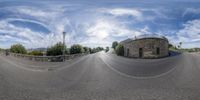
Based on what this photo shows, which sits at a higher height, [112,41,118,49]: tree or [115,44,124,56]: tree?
[112,41,118,49]: tree

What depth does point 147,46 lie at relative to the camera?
6.64m

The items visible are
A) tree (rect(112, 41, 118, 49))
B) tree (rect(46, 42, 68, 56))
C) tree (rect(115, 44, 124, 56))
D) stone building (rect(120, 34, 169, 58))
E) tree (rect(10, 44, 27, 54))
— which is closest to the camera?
stone building (rect(120, 34, 169, 58))

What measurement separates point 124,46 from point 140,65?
361 inches

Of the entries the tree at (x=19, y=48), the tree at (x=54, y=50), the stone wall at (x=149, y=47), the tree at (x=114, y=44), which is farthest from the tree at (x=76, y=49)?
the tree at (x=19, y=48)

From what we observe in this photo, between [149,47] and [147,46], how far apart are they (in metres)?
0.21

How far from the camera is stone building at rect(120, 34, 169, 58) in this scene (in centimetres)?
637

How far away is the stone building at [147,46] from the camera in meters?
6.37

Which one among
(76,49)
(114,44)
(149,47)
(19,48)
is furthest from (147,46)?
(19,48)

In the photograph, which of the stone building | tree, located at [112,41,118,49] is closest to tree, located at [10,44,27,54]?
tree, located at [112,41,118,49]

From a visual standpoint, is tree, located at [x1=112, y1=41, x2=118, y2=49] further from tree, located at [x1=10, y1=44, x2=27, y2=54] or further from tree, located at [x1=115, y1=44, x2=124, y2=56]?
tree, located at [x1=10, y1=44, x2=27, y2=54]

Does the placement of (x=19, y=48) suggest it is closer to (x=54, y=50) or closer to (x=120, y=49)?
(x=54, y=50)

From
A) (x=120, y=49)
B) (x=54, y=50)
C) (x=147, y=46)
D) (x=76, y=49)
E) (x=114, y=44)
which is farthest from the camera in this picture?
(x=54, y=50)

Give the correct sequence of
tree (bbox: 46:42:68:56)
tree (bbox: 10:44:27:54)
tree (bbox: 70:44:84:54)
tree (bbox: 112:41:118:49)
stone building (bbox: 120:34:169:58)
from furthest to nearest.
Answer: tree (bbox: 10:44:27:54) → tree (bbox: 46:42:68:56) → tree (bbox: 70:44:84:54) → tree (bbox: 112:41:118:49) → stone building (bbox: 120:34:169:58)

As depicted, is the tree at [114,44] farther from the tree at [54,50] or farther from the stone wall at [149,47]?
the tree at [54,50]
